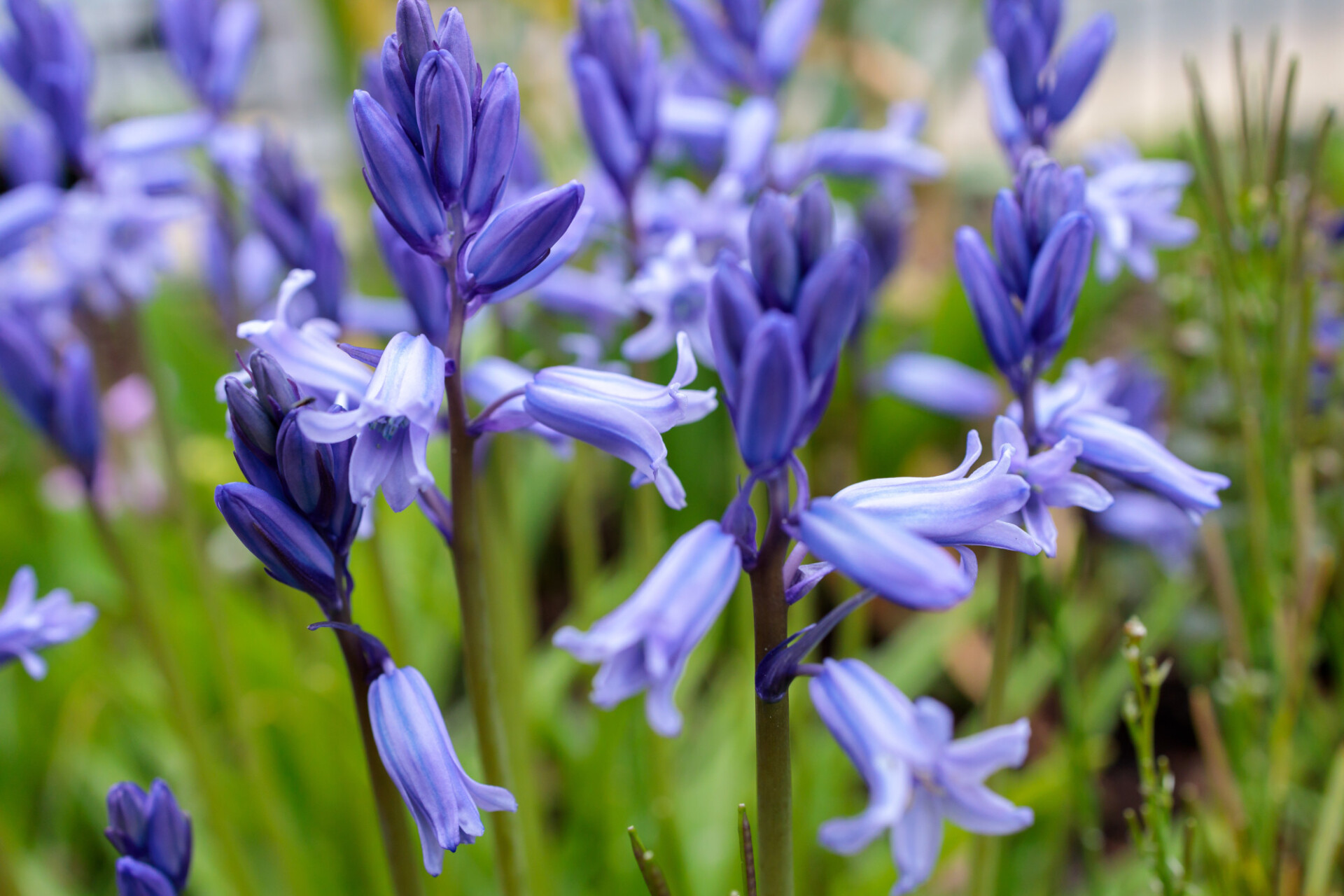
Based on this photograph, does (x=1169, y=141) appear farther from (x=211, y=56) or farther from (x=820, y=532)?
(x=820, y=532)

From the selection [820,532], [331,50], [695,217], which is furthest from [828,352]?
[331,50]

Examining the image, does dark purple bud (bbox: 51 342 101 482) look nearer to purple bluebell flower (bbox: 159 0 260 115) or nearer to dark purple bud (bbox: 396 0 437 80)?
purple bluebell flower (bbox: 159 0 260 115)

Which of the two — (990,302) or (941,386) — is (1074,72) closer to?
(990,302)

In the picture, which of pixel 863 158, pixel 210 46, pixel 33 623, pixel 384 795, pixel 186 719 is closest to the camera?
pixel 384 795

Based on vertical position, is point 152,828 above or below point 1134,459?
below

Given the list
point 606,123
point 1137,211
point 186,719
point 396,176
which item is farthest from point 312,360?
point 1137,211

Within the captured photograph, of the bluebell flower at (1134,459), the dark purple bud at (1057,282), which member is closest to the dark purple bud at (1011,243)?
the dark purple bud at (1057,282)

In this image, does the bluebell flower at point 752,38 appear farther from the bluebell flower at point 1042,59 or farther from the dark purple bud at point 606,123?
the bluebell flower at point 1042,59
